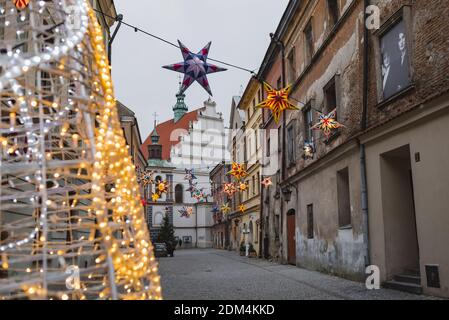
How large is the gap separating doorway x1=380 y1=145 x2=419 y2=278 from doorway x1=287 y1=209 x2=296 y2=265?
Result: 8.99 meters

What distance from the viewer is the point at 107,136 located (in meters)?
3.86

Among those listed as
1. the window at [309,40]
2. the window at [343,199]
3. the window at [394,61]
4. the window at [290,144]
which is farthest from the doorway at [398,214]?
the window at [290,144]

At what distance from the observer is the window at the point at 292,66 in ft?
68.0

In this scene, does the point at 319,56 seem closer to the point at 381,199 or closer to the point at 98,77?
the point at 381,199

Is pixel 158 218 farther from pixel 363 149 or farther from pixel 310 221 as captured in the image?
pixel 363 149

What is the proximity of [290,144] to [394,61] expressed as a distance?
10180 mm

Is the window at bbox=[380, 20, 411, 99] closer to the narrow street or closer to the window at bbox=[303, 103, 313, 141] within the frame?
the narrow street

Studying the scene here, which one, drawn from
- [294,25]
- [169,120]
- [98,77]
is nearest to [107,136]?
[98,77]

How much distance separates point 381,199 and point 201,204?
175ft

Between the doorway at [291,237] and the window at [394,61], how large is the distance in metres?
→ 9.73

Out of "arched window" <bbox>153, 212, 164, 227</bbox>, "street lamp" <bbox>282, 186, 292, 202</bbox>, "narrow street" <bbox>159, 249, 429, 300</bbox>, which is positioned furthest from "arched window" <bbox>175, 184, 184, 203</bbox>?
"narrow street" <bbox>159, 249, 429, 300</bbox>

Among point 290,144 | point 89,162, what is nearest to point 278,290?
point 89,162

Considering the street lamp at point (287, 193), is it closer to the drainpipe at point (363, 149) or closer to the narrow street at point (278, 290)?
the narrow street at point (278, 290)

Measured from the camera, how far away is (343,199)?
13.8 metres
